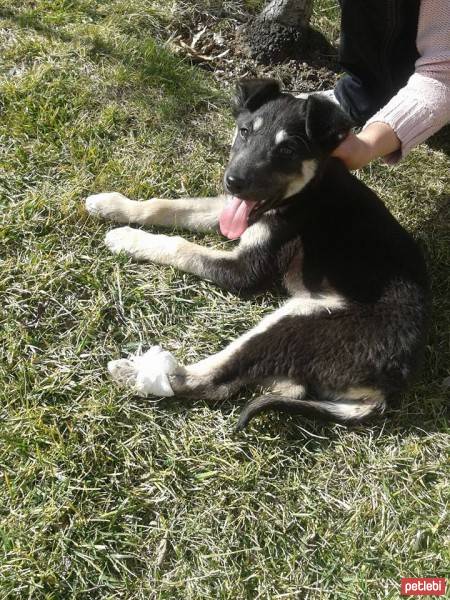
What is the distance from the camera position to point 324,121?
2.47 m

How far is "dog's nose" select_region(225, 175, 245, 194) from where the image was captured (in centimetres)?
248

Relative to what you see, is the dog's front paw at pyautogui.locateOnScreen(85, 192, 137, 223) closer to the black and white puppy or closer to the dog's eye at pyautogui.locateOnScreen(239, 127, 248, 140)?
the black and white puppy

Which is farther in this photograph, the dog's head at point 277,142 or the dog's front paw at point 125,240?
the dog's front paw at point 125,240

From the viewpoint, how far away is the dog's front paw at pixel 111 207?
2.99m

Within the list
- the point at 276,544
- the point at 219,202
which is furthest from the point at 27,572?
the point at 219,202

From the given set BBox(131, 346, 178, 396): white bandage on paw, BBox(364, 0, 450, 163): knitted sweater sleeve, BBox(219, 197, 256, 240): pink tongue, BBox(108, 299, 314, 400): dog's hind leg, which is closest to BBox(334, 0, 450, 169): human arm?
BBox(364, 0, 450, 163): knitted sweater sleeve

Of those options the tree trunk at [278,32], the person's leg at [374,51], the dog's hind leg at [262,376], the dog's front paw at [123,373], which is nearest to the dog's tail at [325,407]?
the dog's hind leg at [262,376]

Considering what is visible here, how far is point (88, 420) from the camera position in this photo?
2.43 meters

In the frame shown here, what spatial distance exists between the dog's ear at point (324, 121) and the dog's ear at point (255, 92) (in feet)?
0.94

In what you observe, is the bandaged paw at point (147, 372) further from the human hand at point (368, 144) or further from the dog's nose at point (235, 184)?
the human hand at point (368, 144)

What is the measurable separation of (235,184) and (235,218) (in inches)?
12.8

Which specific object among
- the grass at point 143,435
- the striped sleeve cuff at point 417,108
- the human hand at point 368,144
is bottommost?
the grass at point 143,435

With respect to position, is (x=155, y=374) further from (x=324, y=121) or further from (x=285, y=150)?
(x=324, y=121)

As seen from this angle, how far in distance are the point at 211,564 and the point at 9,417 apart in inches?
43.5
